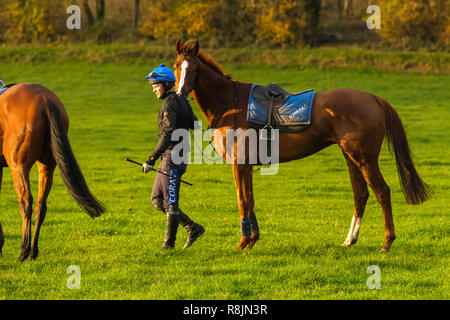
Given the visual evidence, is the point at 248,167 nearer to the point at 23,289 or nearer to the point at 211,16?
the point at 23,289

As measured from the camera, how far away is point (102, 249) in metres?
8.66

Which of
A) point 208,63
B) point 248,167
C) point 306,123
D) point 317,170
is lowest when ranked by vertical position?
point 317,170

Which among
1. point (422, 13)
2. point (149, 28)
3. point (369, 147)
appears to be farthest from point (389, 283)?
point (149, 28)

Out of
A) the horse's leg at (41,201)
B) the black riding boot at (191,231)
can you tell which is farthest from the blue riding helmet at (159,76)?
the black riding boot at (191,231)

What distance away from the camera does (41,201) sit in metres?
8.07

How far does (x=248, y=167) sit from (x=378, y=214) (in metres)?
4.11

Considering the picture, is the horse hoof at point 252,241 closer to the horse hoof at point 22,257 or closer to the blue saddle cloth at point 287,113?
the blue saddle cloth at point 287,113

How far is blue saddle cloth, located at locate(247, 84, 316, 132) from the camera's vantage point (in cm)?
829

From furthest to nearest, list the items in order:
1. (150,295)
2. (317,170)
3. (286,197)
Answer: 1. (317,170)
2. (286,197)
3. (150,295)

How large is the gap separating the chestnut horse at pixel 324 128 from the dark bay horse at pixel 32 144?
4.94 feet

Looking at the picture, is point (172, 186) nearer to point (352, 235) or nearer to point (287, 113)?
point (287, 113)

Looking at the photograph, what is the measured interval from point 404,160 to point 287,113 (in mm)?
1619

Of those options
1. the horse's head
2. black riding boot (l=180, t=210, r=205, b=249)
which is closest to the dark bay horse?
black riding boot (l=180, t=210, r=205, b=249)

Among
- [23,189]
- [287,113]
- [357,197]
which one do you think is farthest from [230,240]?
[23,189]
